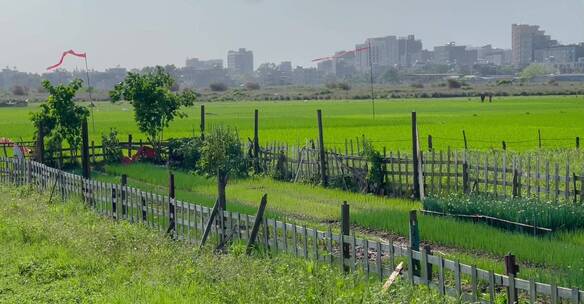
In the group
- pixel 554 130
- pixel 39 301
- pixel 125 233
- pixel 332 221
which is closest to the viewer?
pixel 39 301

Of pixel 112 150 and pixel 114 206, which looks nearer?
pixel 114 206

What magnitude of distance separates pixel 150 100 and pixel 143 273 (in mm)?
20265

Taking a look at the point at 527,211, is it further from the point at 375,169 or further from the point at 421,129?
the point at 421,129

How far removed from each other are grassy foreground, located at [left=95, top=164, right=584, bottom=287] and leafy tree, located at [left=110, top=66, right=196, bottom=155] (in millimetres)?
5357

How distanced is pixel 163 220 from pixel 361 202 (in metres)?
6.12

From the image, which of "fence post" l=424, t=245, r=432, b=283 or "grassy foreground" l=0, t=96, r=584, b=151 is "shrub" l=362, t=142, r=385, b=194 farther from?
"grassy foreground" l=0, t=96, r=584, b=151

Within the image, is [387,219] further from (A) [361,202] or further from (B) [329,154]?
(B) [329,154]

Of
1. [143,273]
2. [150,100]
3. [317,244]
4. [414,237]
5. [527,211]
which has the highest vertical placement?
[150,100]

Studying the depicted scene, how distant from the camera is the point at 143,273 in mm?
11719

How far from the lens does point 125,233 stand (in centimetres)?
1396

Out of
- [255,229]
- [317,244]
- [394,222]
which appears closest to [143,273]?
[255,229]

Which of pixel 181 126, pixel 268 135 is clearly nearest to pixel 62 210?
pixel 268 135

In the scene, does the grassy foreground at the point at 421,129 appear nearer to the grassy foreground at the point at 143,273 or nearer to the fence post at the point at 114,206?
the fence post at the point at 114,206

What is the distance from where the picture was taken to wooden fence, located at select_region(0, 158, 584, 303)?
8.70m
